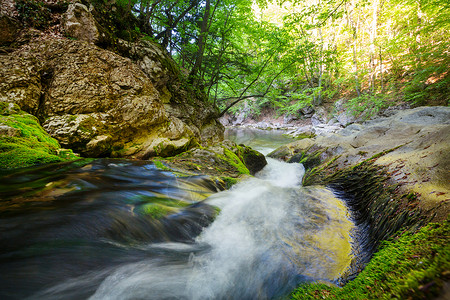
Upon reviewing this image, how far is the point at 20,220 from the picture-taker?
58.7 inches

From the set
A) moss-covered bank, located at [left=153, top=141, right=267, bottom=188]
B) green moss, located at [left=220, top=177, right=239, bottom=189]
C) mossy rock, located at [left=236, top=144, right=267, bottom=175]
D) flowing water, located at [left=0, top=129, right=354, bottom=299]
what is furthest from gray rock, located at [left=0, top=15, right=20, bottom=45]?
mossy rock, located at [left=236, top=144, right=267, bottom=175]

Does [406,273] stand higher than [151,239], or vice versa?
[406,273]

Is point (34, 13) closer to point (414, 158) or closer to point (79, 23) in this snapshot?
point (79, 23)

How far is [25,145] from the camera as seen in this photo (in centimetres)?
266

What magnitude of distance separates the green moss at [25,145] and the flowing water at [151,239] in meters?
0.38

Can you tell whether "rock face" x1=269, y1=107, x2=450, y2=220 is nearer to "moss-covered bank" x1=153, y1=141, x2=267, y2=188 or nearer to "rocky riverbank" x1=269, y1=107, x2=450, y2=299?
"rocky riverbank" x1=269, y1=107, x2=450, y2=299

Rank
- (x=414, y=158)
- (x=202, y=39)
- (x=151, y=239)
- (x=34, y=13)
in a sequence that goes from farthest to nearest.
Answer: (x=202, y=39) → (x=34, y=13) → (x=414, y=158) → (x=151, y=239)

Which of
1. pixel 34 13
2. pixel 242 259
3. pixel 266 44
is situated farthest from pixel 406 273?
pixel 266 44

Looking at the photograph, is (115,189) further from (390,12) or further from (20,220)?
(390,12)

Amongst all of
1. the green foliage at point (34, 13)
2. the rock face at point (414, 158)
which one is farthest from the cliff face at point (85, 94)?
the rock face at point (414, 158)

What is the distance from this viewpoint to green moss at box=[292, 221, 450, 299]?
2.53ft

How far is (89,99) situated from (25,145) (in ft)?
5.46

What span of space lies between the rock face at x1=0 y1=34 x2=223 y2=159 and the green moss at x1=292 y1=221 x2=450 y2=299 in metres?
4.37

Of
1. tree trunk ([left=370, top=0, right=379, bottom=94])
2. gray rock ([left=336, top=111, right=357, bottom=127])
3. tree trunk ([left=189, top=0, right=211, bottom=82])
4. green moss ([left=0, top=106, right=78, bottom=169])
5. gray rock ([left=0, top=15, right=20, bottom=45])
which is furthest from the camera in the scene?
gray rock ([left=336, top=111, right=357, bottom=127])
